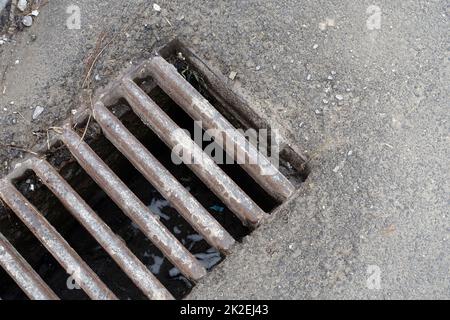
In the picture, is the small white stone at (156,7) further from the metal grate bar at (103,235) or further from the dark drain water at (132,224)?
the metal grate bar at (103,235)

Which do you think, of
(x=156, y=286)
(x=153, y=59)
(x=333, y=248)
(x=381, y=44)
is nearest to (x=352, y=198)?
(x=333, y=248)

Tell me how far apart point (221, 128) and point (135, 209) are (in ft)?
1.55

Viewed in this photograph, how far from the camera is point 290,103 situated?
2240 mm

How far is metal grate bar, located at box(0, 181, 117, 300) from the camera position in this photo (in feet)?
6.66

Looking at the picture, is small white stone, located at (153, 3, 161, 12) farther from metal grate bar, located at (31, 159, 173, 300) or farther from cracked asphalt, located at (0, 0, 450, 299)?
metal grate bar, located at (31, 159, 173, 300)

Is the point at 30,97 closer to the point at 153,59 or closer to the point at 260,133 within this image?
the point at 153,59

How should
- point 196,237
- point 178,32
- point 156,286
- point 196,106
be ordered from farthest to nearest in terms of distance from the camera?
point 196,237 → point 178,32 → point 196,106 → point 156,286

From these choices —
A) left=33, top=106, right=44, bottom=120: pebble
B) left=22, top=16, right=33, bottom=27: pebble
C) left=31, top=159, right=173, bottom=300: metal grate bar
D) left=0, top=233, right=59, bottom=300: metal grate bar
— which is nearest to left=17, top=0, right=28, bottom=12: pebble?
left=22, top=16, right=33, bottom=27: pebble

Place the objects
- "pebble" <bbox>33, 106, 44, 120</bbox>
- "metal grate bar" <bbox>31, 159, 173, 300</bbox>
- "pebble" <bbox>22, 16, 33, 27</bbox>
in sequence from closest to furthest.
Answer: "metal grate bar" <bbox>31, 159, 173, 300</bbox>, "pebble" <bbox>33, 106, 44, 120</bbox>, "pebble" <bbox>22, 16, 33, 27</bbox>

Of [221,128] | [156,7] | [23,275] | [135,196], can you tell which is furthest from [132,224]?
[156,7]

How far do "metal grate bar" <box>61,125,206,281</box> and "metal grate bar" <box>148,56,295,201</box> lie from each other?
0.41 meters

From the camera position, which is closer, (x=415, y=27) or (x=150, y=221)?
(x=150, y=221)

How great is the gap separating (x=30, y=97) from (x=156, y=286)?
0.98 meters

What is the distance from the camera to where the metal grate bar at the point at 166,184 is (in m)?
2.06
